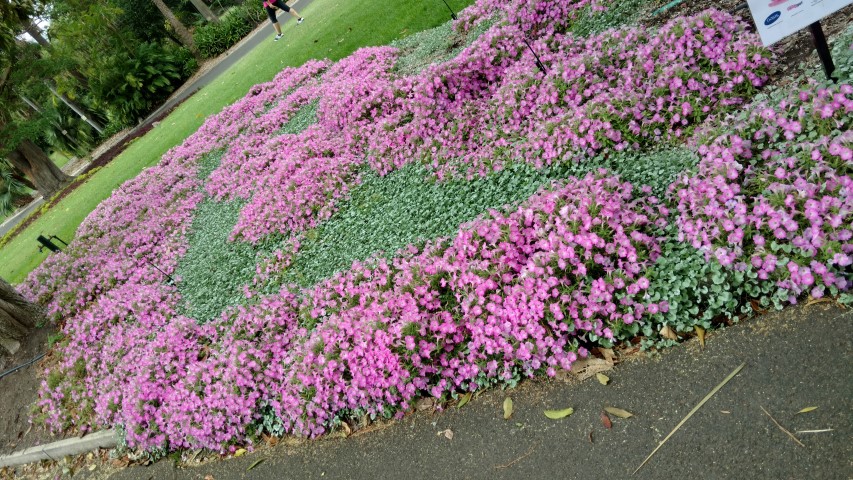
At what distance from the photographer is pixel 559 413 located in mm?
3400

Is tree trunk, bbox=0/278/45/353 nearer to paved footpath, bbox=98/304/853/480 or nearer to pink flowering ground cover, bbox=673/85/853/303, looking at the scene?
paved footpath, bbox=98/304/853/480

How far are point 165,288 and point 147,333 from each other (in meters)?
1.10

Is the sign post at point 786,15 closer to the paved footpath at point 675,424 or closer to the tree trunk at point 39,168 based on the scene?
the paved footpath at point 675,424

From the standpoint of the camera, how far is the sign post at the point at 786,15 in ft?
9.91

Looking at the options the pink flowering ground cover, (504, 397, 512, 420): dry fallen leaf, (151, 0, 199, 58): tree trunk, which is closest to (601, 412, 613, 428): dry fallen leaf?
(504, 397, 512, 420): dry fallen leaf

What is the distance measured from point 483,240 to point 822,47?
106 inches

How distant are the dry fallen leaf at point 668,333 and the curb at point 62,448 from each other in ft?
19.2

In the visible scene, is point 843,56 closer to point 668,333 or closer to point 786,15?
point 786,15

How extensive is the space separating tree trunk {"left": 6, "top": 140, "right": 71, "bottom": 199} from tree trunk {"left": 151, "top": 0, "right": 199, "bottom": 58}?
31.7 ft

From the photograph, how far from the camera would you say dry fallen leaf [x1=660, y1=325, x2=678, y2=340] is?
335 centimetres

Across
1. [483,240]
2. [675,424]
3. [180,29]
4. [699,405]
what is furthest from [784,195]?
[180,29]

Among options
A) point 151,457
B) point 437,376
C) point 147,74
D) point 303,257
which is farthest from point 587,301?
point 147,74

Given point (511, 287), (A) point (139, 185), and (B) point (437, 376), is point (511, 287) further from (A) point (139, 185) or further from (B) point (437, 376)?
(A) point (139, 185)

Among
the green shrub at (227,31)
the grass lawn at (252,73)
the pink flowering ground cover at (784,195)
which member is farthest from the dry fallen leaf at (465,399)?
the green shrub at (227,31)
